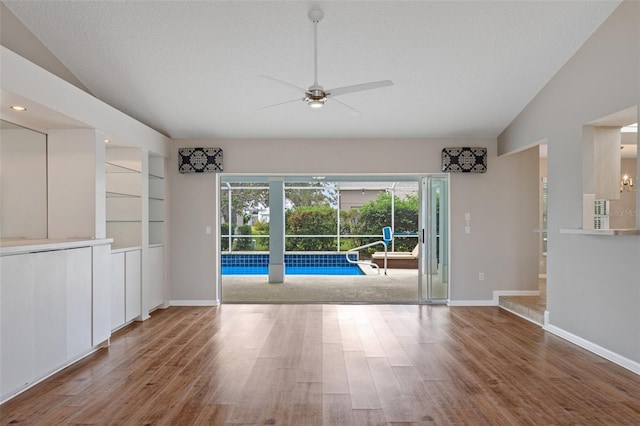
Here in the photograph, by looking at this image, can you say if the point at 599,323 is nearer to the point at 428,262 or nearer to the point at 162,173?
the point at 428,262

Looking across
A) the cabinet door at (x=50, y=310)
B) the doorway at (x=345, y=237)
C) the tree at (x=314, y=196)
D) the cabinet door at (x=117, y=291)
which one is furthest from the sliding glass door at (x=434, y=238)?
the tree at (x=314, y=196)

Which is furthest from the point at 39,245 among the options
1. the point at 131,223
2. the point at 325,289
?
the point at 325,289

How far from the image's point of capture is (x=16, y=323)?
282 centimetres

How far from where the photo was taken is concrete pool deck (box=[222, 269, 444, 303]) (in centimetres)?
657

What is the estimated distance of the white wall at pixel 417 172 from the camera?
595cm

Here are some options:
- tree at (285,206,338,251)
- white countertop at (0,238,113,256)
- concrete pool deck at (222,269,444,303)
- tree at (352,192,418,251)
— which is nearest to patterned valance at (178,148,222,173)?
concrete pool deck at (222,269,444,303)

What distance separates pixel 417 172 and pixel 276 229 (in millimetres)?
3401

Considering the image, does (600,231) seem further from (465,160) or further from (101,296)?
(101,296)

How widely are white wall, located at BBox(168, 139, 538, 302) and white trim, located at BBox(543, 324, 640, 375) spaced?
1418 millimetres

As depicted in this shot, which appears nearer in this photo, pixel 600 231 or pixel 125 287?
pixel 600 231

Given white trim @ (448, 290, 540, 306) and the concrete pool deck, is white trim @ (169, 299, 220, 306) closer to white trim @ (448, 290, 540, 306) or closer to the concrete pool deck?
the concrete pool deck

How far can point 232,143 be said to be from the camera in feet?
19.8

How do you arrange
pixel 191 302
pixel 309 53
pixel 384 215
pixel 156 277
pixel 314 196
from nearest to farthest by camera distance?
pixel 309 53 → pixel 156 277 → pixel 191 302 → pixel 314 196 → pixel 384 215

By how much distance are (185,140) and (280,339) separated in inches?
130
